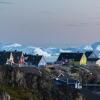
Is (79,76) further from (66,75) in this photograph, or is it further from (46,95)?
(46,95)

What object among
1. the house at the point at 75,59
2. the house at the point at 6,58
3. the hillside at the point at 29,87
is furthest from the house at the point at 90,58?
the hillside at the point at 29,87

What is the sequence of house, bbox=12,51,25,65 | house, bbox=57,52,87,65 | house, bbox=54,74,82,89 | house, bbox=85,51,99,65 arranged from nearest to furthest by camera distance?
1. house, bbox=54,74,82,89
2. house, bbox=12,51,25,65
3. house, bbox=57,52,87,65
4. house, bbox=85,51,99,65

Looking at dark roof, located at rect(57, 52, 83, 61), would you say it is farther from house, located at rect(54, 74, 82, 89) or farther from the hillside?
the hillside

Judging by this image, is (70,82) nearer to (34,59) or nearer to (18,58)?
(18,58)

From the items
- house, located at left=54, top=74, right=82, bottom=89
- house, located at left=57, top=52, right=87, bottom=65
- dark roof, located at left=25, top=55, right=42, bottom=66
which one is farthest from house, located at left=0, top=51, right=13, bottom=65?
house, located at left=54, top=74, right=82, bottom=89

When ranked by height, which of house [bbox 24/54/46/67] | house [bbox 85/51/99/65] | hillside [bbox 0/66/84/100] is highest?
house [bbox 85/51/99/65]

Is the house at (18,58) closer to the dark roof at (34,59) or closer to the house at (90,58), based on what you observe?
the dark roof at (34,59)

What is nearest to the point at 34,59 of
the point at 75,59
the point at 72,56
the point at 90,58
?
the point at 75,59

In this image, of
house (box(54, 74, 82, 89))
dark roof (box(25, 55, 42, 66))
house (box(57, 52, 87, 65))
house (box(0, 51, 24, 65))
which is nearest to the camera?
house (box(54, 74, 82, 89))

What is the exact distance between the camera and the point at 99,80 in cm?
8394

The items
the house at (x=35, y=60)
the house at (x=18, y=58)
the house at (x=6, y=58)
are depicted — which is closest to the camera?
the house at (x=6, y=58)

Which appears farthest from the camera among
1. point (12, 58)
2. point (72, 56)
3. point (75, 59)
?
point (72, 56)

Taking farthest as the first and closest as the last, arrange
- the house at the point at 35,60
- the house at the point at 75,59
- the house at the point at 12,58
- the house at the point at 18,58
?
the house at the point at 75,59, the house at the point at 35,60, the house at the point at 18,58, the house at the point at 12,58

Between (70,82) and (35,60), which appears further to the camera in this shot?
(35,60)
